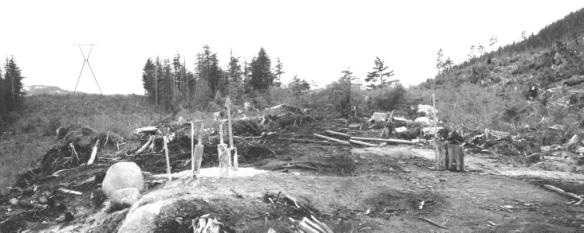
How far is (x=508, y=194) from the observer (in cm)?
792

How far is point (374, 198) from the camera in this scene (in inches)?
311

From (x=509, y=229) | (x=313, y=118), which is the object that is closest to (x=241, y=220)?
(x=509, y=229)

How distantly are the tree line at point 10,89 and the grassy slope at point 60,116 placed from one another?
1.42 meters

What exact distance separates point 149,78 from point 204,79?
11397 millimetres

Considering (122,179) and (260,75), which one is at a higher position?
(260,75)

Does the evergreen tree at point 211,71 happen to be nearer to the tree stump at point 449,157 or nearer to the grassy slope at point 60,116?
the grassy slope at point 60,116

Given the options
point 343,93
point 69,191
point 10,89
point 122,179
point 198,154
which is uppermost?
point 10,89

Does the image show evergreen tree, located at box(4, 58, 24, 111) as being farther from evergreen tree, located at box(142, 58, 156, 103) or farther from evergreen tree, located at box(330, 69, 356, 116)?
evergreen tree, located at box(330, 69, 356, 116)

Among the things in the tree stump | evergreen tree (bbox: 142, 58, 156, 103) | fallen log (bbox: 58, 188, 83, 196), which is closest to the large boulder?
fallen log (bbox: 58, 188, 83, 196)

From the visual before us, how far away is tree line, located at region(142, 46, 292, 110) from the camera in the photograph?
44.6 m

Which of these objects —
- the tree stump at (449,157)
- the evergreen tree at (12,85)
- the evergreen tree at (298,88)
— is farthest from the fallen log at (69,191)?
the evergreen tree at (12,85)

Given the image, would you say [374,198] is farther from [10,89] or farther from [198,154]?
[10,89]

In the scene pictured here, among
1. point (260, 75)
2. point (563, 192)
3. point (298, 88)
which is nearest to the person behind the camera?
point (563, 192)

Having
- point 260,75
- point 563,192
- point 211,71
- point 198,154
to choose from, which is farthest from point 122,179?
point 211,71
